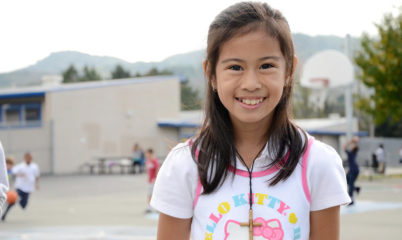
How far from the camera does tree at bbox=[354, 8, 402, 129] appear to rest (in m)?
24.4

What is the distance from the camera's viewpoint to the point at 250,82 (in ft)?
6.39

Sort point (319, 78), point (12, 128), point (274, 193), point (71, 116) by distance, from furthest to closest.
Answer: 1. point (71, 116)
2. point (12, 128)
3. point (319, 78)
4. point (274, 193)

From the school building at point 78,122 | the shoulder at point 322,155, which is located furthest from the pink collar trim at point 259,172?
the school building at point 78,122

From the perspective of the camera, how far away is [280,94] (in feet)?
6.59

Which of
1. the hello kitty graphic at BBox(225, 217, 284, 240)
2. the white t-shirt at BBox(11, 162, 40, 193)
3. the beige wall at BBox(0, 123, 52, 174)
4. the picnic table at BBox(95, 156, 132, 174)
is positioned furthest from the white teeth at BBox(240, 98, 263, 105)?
the picnic table at BBox(95, 156, 132, 174)

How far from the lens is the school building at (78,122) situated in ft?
104

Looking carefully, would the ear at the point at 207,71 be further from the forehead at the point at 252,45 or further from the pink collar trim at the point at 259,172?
the pink collar trim at the point at 259,172

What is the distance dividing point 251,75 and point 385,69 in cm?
2405

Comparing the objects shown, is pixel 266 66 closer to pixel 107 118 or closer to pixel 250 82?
pixel 250 82

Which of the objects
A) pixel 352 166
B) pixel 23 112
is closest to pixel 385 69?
pixel 352 166

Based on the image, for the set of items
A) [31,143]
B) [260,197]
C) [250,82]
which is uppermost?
[250,82]

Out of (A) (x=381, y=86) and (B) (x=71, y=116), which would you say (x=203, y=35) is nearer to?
(A) (x=381, y=86)

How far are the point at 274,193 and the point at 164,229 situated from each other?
1.40 ft

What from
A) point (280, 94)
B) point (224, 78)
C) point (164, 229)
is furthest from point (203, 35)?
point (164, 229)
